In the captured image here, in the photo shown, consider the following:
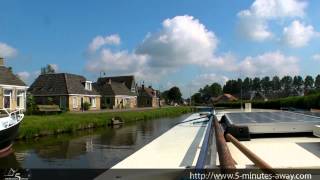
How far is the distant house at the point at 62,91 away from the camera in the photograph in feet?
175

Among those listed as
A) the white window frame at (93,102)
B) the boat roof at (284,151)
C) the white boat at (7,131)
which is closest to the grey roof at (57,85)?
the white window frame at (93,102)

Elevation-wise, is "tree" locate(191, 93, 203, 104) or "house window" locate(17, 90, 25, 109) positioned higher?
"tree" locate(191, 93, 203, 104)

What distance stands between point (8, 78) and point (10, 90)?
117 cm

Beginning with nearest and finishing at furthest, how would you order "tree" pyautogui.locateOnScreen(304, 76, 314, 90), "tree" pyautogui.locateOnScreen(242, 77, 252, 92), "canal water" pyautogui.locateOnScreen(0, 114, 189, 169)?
"canal water" pyautogui.locateOnScreen(0, 114, 189, 169) → "tree" pyautogui.locateOnScreen(304, 76, 314, 90) → "tree" pyautogui.locateOnScreen(242, 77, 252, 92)

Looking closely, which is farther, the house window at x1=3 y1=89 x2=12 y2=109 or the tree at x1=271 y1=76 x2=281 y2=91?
the tree at x1=271 y1=76 x2=281 y2=91

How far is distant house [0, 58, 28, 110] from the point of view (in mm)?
38500

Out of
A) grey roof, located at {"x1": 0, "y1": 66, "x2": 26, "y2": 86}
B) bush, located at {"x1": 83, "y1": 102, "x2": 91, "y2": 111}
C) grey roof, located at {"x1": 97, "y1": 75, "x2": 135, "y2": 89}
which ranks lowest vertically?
bush, located at {"x1": 83, "y1": 102, "x2": 91, "y2": 111}

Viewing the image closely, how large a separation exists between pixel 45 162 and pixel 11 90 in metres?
26.1

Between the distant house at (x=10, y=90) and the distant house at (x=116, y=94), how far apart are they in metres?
29.0

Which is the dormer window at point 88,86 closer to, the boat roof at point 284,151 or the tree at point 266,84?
the boat roof at point 284,151

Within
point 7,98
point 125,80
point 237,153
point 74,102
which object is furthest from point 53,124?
point 125,80

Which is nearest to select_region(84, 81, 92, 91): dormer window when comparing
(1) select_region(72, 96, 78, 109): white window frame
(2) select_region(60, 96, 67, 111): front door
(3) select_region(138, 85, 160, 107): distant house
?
(1) select_region(72, 96, 78, 109): white window frame

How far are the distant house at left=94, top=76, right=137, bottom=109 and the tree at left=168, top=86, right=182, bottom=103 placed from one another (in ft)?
162

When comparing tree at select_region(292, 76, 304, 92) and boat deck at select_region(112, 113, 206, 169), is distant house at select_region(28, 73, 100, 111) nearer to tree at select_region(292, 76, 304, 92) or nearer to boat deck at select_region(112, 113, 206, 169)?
boat deck at select_region(112, 113, 206, 169)
